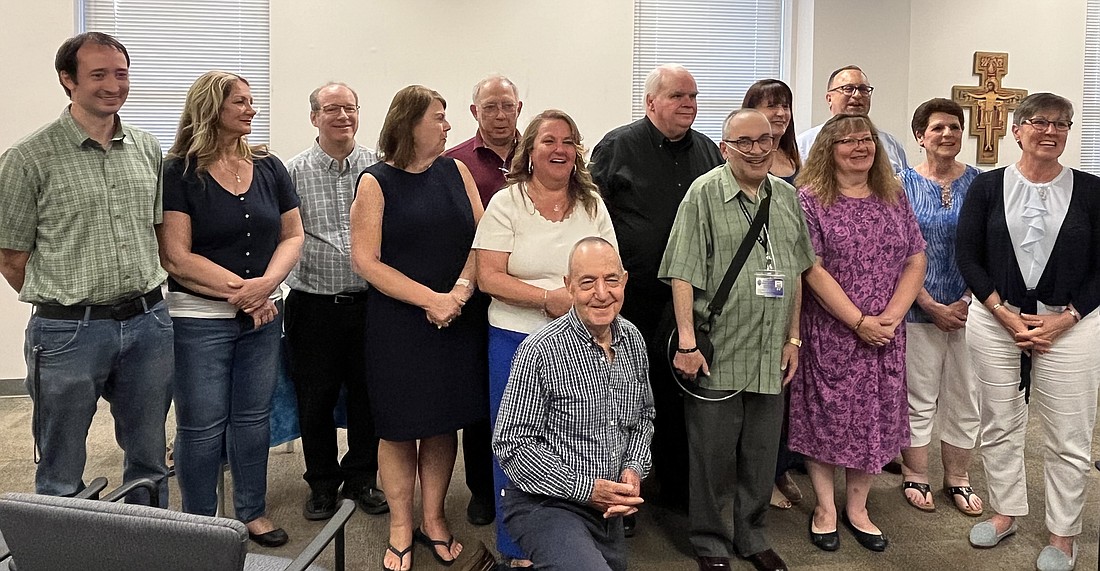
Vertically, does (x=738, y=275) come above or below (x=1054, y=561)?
above

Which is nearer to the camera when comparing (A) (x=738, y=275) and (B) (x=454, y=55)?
(A) (x=738, y=275)

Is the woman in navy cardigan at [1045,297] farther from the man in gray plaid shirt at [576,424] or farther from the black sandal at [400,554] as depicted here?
the black sandal at [400,554]

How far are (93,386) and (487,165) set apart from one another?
1.59m

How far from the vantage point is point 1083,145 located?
6.79 m

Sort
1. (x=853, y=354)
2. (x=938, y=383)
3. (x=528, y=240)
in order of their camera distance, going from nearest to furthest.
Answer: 1. (x=528, y=240)
2. (x=853, y=354)
3. (x=938, y=383)

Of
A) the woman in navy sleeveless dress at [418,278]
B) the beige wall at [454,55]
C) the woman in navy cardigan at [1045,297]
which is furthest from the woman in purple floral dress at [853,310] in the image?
the beige wall at [454,55]

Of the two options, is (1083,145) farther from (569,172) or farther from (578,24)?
(569,172)

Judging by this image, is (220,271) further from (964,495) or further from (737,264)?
(964,495)

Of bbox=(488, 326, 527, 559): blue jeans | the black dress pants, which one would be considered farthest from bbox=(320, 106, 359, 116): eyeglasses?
bbox=(488, 326, 527, 559): blue jeans

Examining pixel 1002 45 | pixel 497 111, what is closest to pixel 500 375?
pixel 497 111

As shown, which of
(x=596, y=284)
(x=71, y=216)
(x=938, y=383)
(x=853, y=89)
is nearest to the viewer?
(x=596, y=284)

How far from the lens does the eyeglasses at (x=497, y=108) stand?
3383 mm

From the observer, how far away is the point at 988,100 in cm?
619

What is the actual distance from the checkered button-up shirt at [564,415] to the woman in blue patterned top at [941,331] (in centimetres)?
166
